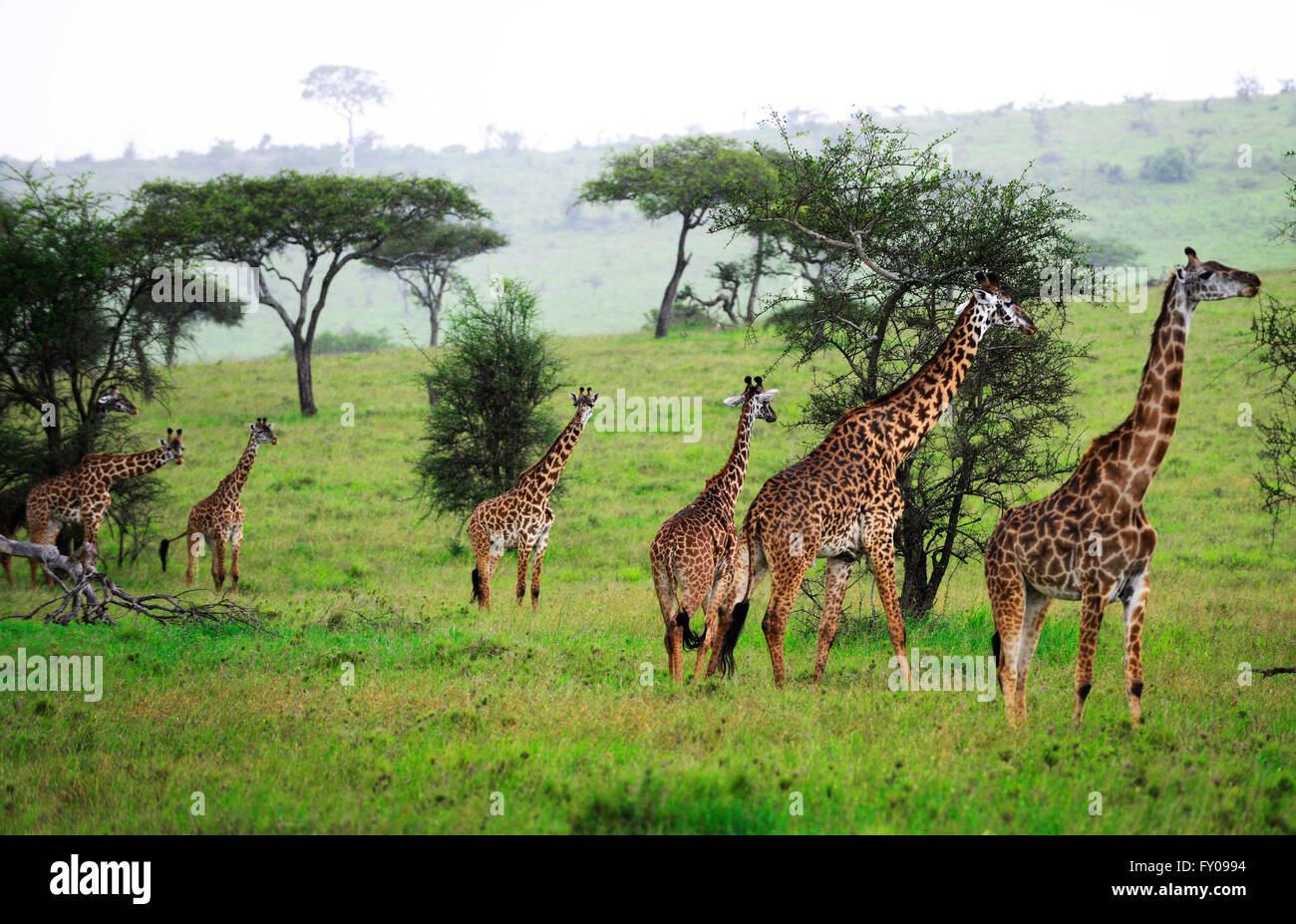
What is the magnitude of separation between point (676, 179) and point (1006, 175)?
57.0 m

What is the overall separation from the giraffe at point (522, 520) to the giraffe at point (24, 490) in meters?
7.77

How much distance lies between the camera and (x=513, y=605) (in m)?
15.1

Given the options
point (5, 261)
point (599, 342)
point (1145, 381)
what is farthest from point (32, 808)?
point (599, 342)

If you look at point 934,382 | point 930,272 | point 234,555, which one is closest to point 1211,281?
point 934,382

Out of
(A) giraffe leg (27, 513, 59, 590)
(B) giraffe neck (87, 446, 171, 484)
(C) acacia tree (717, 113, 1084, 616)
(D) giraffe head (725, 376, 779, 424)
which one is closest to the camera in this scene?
(D) giraffe head (725, 376, 779, 424)

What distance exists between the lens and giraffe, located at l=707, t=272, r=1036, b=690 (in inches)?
375

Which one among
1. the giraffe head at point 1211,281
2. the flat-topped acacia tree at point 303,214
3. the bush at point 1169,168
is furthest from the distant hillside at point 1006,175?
the giraffe head at point 1211,281

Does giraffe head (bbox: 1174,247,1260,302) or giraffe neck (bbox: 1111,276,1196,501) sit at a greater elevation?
giraffe head (bbox: 1174,247,1260,302)

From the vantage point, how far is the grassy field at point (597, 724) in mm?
6738

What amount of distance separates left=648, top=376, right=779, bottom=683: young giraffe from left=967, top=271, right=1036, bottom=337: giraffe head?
228 cm

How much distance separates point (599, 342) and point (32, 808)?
4013 cm

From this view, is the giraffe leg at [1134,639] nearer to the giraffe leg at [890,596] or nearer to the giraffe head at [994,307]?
the giraffe leg at [890,596]
